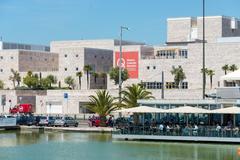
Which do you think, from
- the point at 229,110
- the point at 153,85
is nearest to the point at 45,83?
the point at 153,85

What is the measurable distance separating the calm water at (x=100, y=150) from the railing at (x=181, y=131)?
148cm

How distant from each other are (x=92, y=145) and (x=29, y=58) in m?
92.4

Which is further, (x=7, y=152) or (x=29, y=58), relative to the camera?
(x=29, y=58)

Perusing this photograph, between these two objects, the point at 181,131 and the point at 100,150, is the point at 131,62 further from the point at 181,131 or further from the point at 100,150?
the point at 100,150

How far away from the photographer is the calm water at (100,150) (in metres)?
46.2

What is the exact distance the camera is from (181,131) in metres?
57.1

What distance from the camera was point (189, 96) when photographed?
3797 inches

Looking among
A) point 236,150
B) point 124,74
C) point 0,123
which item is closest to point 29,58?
point 124,74

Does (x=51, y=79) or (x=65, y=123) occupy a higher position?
(x=51, y=79)

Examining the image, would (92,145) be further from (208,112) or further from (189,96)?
(189,96)

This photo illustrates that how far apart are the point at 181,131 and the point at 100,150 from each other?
29.7ft

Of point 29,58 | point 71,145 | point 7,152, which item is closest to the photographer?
point 7,152

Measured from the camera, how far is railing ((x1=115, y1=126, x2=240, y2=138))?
2179 inches

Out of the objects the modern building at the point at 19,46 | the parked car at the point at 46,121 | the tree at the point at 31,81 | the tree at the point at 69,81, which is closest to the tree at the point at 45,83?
the tree at the point at 31,81
